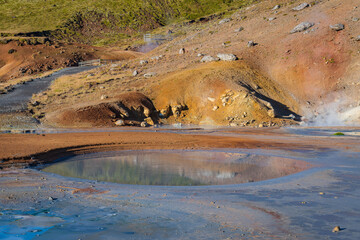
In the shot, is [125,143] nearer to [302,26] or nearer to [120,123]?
[120,123]

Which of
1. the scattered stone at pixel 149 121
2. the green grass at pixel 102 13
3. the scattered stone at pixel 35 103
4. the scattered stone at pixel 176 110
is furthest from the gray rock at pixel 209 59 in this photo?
the green grass at pixel 102 13

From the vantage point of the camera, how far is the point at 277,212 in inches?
416

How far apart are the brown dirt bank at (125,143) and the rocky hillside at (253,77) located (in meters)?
8.00

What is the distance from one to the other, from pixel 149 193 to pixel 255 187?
331 cm

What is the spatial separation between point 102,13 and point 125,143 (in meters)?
83.1

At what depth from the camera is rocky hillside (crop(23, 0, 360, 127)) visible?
35375mm

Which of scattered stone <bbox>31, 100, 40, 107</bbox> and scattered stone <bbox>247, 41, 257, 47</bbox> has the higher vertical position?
scattered stone <bbox>247, 41, 257, 47</bbox>

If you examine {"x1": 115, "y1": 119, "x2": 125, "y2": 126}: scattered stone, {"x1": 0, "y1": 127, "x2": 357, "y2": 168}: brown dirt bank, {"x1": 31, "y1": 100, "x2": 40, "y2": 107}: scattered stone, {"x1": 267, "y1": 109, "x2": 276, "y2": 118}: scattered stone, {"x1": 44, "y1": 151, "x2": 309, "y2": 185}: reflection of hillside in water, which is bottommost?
{"x1": 44, "y1": 151, "x2": 309, "y2": 185}: reflection of hillside in water

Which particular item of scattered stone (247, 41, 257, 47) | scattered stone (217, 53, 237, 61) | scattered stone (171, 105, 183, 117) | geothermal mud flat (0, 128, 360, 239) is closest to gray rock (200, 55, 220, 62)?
scattered stone (217, 53, 237, 61)

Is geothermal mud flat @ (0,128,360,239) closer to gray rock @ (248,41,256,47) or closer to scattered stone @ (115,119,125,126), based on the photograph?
scattered stone @ (115,119,125,126)

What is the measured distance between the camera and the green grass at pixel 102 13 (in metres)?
90.4

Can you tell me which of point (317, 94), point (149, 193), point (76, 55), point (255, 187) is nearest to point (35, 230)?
point (149, 193)

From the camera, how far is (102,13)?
328 ft

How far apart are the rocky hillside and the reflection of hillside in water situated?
1359 cm
